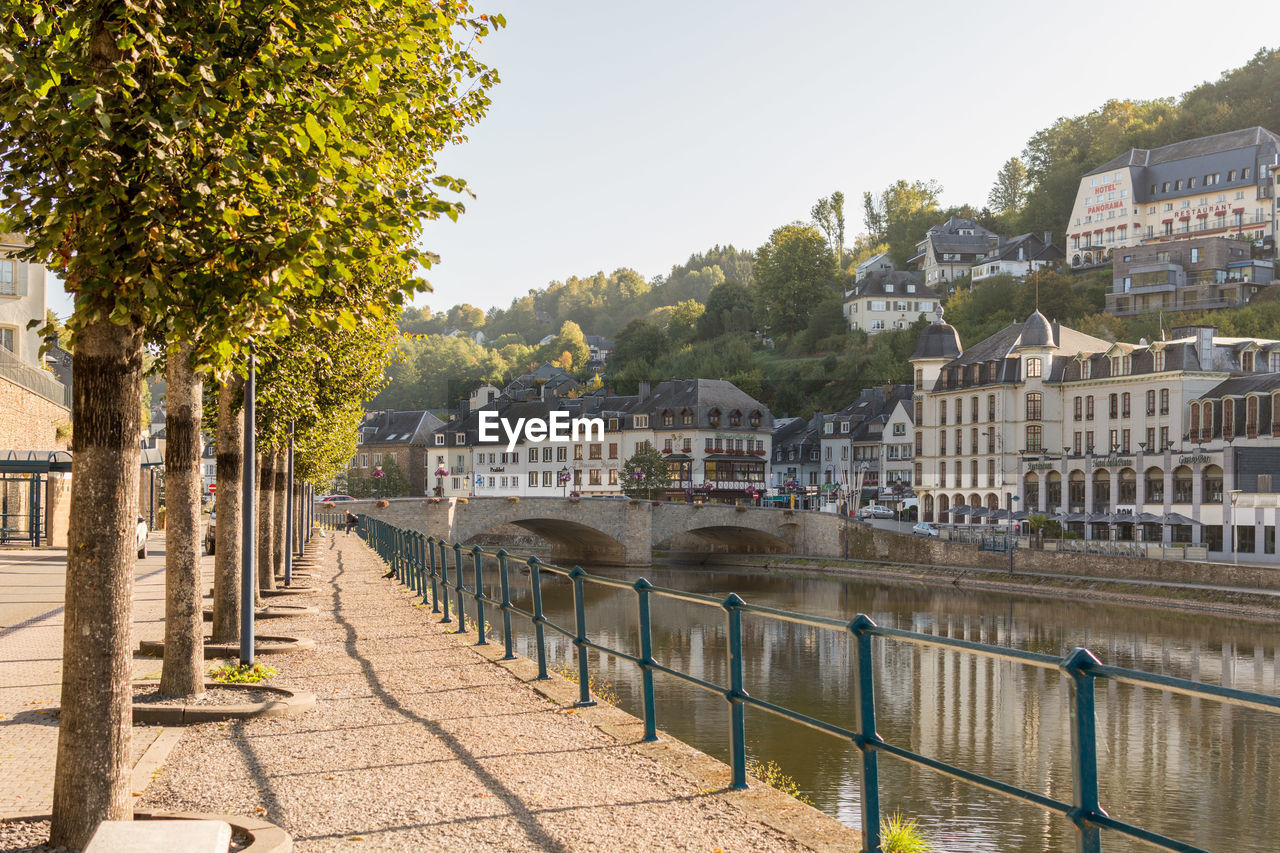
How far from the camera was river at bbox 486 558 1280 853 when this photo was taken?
1695 centimetres

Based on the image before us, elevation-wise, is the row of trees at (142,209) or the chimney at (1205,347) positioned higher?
the chimney at (1205,347)

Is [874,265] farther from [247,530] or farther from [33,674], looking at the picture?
[33,674]

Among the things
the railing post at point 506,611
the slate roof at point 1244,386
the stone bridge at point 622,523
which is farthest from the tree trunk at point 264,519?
the slate roof at point 1244,386

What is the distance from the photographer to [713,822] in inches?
247

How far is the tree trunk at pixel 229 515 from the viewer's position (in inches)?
497

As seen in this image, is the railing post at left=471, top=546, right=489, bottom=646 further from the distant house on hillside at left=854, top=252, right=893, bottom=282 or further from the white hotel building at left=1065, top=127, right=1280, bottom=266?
the distant house on hillside at left=854, top=252, right=893, bottom=282

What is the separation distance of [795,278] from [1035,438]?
62166mm

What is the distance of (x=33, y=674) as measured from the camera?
11539 mm

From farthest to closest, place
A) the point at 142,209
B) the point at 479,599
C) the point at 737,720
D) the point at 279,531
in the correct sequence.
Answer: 1. the point at 279,531
2. the point at 479,599
3. the point at 737,720
4. the point at 142,209

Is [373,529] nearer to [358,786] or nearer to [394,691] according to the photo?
[394,691]

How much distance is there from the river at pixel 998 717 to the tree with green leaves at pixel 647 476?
4398cm

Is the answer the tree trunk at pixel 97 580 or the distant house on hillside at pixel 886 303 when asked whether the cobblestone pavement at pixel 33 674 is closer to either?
the tree trunk at pixel 97 580

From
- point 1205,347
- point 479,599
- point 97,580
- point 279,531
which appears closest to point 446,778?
A: point 97,580

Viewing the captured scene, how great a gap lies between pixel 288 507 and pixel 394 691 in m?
15.0
